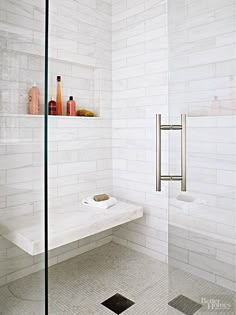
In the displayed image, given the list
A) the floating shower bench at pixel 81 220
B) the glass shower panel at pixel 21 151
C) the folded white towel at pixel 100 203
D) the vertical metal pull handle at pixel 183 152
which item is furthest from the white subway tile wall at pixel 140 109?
the glass shower panel at pixel 21 151

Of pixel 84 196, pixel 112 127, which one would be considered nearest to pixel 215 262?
pixel 84 196

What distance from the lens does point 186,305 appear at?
3.27 ft

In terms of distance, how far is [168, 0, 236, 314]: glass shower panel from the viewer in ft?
2.91

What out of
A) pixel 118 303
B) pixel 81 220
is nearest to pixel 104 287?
pixel 118 303

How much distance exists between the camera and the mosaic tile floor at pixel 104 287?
83cm

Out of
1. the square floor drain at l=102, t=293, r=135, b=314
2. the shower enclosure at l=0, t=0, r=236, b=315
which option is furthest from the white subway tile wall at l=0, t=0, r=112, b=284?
the square floor drain at l=102, t=293, r=135, b=314

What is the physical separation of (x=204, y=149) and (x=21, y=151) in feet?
2.04

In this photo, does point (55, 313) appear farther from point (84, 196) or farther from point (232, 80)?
point (232, 80)

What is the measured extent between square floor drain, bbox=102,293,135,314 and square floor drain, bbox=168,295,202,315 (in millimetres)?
849

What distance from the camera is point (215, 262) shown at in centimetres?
93

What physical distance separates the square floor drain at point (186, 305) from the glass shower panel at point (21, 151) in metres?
0.52

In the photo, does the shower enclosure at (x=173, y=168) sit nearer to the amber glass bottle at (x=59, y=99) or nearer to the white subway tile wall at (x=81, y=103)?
the white subway tile wall at (x=81, y=103)

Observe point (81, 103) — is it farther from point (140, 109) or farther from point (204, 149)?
point (204, 149)

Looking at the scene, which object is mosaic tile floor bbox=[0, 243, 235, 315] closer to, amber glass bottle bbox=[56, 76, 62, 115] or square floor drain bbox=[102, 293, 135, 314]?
square floor drain bbox=[102, 293, 135, 314]
